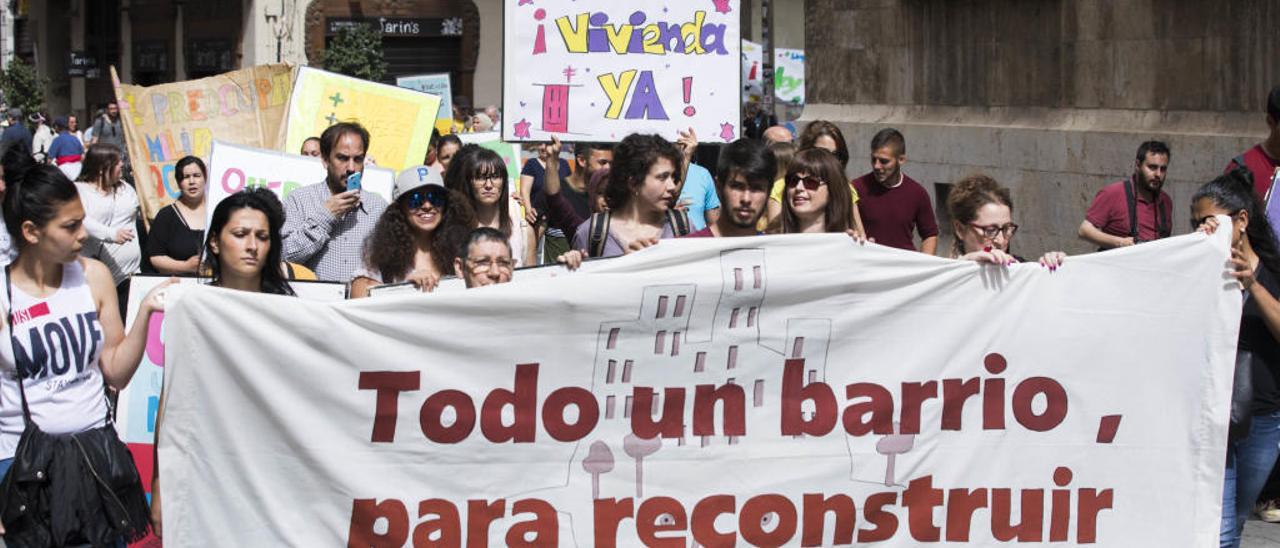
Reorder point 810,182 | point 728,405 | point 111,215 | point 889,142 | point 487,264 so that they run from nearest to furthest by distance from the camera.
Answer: point 728,405
point 487,264
point 810,182
point 889,142
point 111,215

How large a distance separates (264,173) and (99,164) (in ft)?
4.33

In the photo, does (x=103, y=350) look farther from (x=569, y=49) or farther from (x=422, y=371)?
(x=569, y=49)

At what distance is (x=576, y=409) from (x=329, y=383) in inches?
27.7

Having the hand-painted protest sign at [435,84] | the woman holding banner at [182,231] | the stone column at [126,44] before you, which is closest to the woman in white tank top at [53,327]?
the woman holding banner at [182,231]

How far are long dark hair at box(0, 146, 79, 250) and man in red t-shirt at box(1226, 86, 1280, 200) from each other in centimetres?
523

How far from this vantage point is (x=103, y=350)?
508cm

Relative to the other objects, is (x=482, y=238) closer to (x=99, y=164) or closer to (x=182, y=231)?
(x=182, y=231)

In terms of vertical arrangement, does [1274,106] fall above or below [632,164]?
above

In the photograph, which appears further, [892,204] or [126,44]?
[126,44]

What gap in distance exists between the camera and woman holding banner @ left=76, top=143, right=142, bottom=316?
31.2ft

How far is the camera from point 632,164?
6902mm

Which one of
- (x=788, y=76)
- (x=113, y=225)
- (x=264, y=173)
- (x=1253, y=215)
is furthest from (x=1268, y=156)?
(x=788, y=76)

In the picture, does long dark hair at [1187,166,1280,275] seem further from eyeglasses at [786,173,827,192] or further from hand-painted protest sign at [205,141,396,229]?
hand-painted protest sign at [205,141,396,229]

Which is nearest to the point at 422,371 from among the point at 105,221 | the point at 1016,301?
the point at 1016,301
